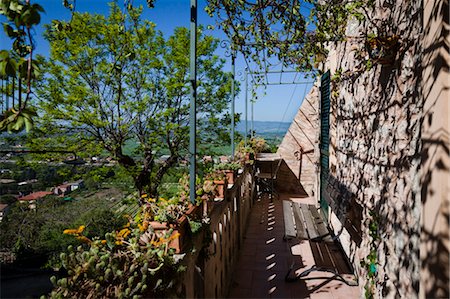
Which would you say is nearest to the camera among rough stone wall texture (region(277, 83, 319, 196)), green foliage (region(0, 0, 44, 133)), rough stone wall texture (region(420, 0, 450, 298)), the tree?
green foliage (region(0, 0, 44, 133))

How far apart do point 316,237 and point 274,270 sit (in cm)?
82

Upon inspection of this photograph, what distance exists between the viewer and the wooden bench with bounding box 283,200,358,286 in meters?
3.34

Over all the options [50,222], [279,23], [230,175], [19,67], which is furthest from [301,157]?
[19,67]

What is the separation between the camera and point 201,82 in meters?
10.1

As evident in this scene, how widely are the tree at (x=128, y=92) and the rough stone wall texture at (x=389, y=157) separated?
6.61 meters

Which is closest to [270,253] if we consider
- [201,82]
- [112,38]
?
[201,82]

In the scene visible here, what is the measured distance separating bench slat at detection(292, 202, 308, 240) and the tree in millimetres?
5219

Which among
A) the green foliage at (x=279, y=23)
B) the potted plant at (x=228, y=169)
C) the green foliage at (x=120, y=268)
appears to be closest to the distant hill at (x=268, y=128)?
the potted plant at (x=228, y=169)

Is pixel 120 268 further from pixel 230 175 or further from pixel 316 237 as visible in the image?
pixel 230 175

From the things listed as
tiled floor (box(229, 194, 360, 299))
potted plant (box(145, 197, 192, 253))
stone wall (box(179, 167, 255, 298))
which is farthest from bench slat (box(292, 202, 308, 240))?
potted plant (box(145, 197, 192, 253))

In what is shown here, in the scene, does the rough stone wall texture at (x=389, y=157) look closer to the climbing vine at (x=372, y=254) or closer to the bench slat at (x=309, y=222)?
the climbing vine at (x=372, y=254)

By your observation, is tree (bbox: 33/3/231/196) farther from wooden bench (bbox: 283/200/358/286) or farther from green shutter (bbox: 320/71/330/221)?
wooden bench (bbox: 283/200/358/286)

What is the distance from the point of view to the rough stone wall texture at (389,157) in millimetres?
1918

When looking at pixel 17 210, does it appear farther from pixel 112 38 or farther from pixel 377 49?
pixel 112 38
